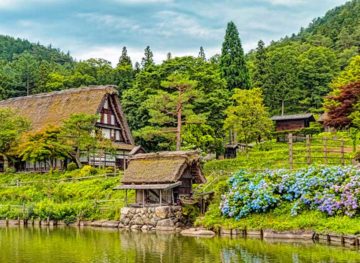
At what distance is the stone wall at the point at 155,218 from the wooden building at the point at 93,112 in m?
15.1

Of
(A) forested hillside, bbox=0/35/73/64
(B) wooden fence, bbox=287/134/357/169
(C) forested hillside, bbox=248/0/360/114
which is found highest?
(A) forested hillside, bbox=0/35/73/64

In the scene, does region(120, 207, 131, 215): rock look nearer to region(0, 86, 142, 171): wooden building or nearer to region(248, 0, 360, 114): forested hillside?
region(0, 86, 142, 171): wooden building

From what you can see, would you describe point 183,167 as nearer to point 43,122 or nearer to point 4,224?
point 4,224

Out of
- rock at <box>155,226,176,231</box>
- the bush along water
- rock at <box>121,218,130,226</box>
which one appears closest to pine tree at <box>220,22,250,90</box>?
rock at <box>121,218,130,226</box>

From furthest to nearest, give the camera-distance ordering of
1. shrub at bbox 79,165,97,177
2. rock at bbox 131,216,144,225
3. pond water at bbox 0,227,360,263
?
shrub at bbox 79,165,97,177
rock at bbox 131,216,144,225
pond water at bbox 0,227,360,263

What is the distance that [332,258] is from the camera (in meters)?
16.3

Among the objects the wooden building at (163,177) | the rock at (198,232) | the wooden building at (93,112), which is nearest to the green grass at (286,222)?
the rock at (198,232)

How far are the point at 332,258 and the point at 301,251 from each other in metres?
1.88

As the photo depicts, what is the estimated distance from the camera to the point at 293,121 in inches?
2173

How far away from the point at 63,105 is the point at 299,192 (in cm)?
2872

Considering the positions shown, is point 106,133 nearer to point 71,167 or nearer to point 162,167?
point 71,167

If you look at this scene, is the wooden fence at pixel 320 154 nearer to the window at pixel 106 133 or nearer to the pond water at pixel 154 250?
the pond water at pixel 154 250

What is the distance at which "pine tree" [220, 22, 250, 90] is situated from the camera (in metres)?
52.5

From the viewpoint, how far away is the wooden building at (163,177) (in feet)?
90.3
